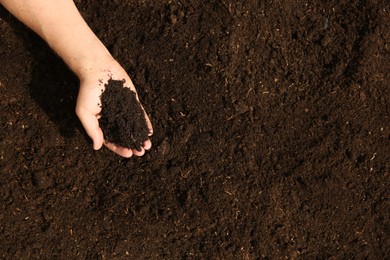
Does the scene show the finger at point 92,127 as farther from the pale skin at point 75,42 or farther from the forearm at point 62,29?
the forearm at point 62,29

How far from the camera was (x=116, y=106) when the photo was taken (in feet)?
5.74

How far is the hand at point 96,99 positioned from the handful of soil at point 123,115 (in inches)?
1.1

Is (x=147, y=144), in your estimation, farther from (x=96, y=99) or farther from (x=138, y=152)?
(x=96, y=99)

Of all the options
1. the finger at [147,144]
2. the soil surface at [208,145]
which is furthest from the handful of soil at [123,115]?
the soil surface at [208,145]

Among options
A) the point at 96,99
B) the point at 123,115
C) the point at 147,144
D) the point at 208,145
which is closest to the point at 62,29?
the point at 96,99

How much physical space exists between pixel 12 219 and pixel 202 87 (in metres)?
0.94

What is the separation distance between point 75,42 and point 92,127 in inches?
14.4

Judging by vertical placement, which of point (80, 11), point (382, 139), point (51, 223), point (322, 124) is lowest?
point (382, 139)

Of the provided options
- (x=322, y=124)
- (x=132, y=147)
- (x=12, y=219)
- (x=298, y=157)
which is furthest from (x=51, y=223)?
(x=322, y=124)

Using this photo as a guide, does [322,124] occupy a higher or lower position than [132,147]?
lower

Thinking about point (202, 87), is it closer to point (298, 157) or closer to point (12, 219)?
point (298, 157)

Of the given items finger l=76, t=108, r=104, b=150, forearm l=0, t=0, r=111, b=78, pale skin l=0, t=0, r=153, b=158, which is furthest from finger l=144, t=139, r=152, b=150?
forearm l=0, t=0, r=111, b=78

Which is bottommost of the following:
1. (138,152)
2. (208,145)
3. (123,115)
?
(208,145)

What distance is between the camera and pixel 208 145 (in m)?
1.92
